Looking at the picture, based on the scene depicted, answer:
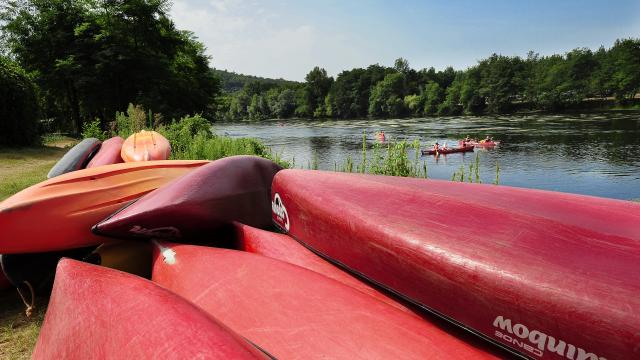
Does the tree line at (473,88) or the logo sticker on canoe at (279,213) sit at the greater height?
the tree line at (473,88)

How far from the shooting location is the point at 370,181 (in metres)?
2.26

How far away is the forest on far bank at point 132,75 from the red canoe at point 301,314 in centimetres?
936

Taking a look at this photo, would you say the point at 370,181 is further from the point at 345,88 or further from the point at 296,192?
the point at 345,88

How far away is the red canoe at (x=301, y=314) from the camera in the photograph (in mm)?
1253

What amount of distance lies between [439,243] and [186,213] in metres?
1.52

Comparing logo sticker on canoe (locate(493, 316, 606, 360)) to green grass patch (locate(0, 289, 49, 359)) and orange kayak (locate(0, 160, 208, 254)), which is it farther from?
orange kayak (locate(0, 160, 208, 254))

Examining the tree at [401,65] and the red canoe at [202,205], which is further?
the tree at [401,65]

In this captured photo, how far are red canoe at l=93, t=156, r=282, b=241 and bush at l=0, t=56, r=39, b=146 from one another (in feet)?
50.0

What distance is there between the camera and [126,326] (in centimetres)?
127

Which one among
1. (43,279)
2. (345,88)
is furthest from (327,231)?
(345,88)

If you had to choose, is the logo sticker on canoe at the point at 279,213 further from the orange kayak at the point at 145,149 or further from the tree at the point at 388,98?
the tree at the point at 388,98

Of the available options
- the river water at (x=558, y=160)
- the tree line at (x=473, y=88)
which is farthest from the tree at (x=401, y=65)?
the river water at (x=558, y=160)

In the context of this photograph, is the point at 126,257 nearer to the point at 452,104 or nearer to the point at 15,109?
the point at 15,109

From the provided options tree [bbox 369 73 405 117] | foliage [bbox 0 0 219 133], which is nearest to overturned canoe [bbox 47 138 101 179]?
foliage [bbox 0 0 219 133]
